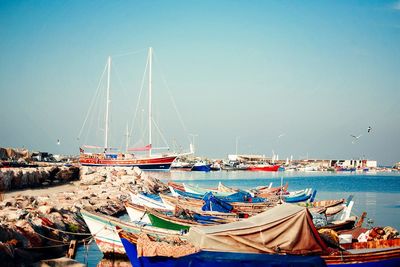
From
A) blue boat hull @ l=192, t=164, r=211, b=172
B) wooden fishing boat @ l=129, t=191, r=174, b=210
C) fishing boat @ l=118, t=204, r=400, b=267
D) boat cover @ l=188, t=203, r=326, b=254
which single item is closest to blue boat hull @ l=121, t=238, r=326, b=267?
fishing boat @ l=118, t=204, r=400, b=267

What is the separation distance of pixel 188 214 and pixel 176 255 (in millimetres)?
5972

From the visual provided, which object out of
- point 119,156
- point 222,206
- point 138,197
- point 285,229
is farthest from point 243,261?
point 119,156

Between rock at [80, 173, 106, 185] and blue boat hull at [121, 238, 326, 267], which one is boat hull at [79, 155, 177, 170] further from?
blue boat hull at [121, 238, 326, 267]

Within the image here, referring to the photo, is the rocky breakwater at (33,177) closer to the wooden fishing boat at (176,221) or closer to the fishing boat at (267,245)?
the wooden fishing boat at (176,221)

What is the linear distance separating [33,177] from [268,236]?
96.2 feet

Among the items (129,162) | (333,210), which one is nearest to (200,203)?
(333,210)

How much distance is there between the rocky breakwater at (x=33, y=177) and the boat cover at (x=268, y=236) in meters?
23.2

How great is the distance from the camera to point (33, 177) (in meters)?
35.4

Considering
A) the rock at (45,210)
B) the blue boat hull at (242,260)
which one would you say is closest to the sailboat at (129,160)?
the rock at (45,210)

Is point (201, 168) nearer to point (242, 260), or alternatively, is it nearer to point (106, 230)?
point (106, 230)

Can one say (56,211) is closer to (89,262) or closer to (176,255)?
(89,262)

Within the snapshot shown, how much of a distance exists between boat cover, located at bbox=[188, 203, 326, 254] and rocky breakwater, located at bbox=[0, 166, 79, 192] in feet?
76.2

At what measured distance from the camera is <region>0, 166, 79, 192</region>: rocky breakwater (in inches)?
1215

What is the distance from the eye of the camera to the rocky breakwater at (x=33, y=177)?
30859 mm
